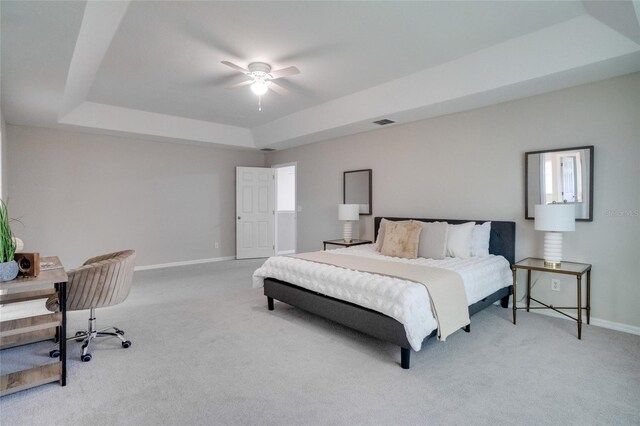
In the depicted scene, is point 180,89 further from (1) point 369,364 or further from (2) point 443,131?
(1) point 369,364

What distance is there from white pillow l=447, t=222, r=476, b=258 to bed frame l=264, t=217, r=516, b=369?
1.16 feet

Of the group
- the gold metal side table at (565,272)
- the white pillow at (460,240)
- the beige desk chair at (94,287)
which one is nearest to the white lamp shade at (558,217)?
the gold metal side table at (565,272)

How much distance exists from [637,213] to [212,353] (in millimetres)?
4102

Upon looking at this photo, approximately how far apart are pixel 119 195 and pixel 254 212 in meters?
2.67

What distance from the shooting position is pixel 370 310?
9.13 feet

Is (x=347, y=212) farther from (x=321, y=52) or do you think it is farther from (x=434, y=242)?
(x=321, y=52)

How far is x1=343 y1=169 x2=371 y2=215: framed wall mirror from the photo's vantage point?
565 cm

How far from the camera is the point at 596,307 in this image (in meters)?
3.38

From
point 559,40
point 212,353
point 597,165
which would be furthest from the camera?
point 597,165

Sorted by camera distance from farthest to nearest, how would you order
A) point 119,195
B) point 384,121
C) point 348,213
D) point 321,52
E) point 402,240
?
point 119,195 < point 348,213 < point 384,121 < point 402,240 < point 321,52

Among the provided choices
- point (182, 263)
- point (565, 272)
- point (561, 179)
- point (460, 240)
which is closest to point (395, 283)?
point (460, 240)

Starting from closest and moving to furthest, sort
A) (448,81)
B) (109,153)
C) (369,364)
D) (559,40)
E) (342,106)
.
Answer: (369,364) → (559,40) → (448,81) → (342,106) → (109,153)

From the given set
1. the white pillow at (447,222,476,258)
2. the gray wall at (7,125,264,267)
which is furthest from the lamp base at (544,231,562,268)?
the gray wall at (7,125,264,267)

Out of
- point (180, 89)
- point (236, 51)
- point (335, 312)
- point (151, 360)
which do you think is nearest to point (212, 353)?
point (151, 360)
